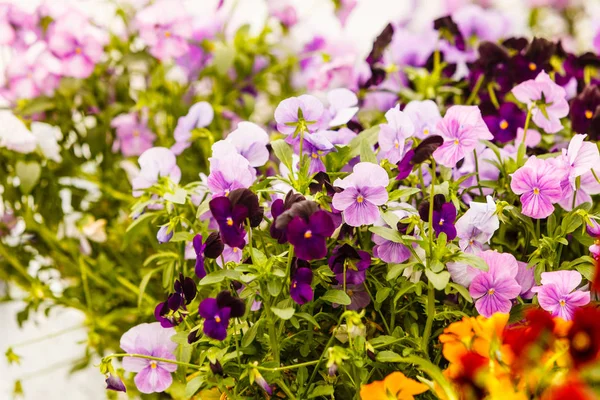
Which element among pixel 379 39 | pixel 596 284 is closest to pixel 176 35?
pixel 379 39

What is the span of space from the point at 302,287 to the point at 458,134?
210 mm

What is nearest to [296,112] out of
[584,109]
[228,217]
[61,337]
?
[228,217]

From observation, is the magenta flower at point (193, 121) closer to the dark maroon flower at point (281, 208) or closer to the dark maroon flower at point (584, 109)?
the dark maroon flower at point (281, 208)

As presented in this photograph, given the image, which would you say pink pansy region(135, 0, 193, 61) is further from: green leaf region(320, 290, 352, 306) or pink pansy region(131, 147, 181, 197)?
green leaf region(320, 290, 352, 306)

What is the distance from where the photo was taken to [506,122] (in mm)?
868

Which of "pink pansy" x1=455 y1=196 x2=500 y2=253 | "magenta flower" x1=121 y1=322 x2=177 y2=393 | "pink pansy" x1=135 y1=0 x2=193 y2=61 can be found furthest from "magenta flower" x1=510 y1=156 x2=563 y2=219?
"pink pansy" x1=135 y1=0 x2=193 y2=61

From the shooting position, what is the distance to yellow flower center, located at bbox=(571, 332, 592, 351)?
17.6 inches

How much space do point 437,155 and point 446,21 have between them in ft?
1.54

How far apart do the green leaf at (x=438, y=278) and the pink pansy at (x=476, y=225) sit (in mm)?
77

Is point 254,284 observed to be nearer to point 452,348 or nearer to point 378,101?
point 452,348

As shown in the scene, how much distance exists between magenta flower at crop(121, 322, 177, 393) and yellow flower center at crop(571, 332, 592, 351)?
1.30 ft

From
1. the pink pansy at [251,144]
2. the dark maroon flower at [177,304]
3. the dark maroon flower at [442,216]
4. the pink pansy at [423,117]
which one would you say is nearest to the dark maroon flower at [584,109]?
the pink pansy at [423,117]

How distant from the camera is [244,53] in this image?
1.25 meters

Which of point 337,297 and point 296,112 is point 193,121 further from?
point 337,297
